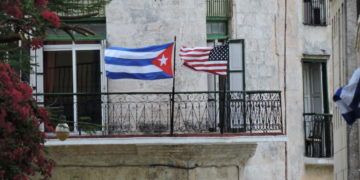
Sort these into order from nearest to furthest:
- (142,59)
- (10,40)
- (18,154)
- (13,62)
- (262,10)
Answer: (18,154) → (10,40) → (13,62) → (142,59) → (262,10)

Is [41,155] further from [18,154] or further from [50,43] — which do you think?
[50,43]

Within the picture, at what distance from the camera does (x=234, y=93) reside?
2928 cm

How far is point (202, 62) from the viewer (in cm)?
2817

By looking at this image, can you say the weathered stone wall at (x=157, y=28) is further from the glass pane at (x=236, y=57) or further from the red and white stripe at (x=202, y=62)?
Answer: the red and white stripe at (x=202, y=62)

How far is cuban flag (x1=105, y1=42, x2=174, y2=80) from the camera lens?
28.4 meters

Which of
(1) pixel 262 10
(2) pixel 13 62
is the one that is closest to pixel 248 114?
(1) pixel 262 10

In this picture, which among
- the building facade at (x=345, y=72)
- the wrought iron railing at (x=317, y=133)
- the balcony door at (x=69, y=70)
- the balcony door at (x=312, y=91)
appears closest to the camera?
the balcony door at (x=69, y=70)

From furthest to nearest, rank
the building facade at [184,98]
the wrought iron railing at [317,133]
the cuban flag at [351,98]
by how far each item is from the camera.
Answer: the wrought iron railing at [317,133]
the building facade at [184,98]
the cuban flag at [351,98]

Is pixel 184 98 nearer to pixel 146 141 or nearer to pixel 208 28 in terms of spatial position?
pixel 146 141

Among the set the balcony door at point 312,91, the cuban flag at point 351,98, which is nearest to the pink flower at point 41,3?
the cuban flag at point 351,98

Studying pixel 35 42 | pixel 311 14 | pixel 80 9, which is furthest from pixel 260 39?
pixel 35 42

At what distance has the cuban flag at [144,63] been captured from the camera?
93.2ft

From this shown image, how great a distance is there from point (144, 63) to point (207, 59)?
49.8 inches

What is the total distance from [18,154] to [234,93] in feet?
30.4
